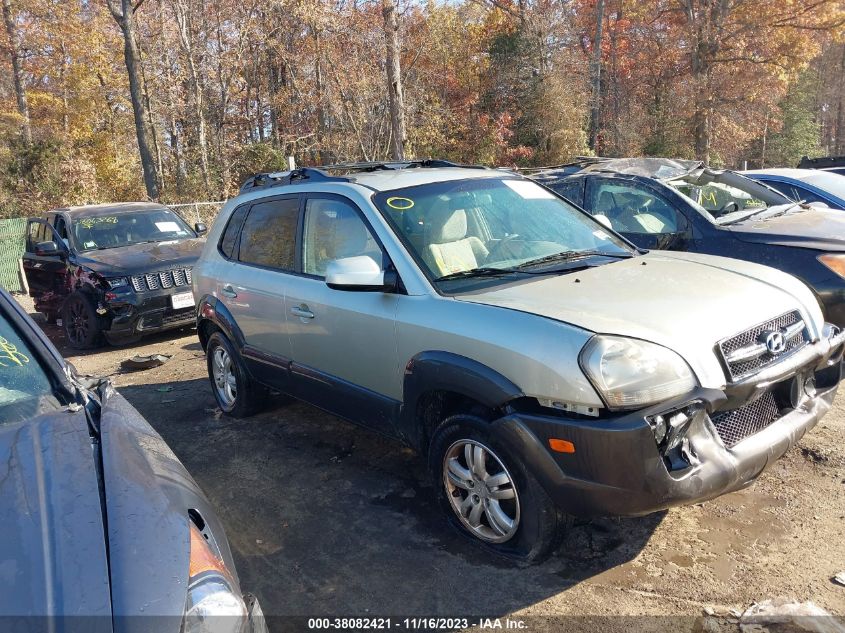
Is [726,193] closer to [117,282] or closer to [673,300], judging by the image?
[673,300]

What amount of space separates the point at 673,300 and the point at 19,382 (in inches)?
113

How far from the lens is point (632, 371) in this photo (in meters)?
2.67

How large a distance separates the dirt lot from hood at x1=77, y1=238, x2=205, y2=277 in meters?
4.45

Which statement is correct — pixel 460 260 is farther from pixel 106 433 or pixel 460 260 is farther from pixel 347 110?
pixel 347 110

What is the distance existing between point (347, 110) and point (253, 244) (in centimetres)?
1868

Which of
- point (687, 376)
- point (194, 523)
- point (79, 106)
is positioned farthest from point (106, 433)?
point (79, 106)

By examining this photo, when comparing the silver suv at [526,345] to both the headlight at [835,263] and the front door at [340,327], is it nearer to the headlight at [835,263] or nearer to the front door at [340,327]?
the front door at [340,327]

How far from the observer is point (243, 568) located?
3.38 metres

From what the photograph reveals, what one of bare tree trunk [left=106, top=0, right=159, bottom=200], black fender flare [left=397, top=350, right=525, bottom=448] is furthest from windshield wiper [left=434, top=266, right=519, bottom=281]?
bare tree trunk [left=106, top=0, right=159, bottom=200]

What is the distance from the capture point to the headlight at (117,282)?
8.18 m

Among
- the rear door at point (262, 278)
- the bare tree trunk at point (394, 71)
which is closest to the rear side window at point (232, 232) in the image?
the rear door at point (262, 278)

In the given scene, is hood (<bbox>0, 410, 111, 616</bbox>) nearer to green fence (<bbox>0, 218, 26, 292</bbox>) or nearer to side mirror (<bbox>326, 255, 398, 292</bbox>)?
side mirror (<bbox>326, 255, 398, 292</bbox>)

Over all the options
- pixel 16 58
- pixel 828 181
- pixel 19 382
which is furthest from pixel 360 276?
pixel 16 58

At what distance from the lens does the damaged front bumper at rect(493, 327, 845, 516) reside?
8.57ft
